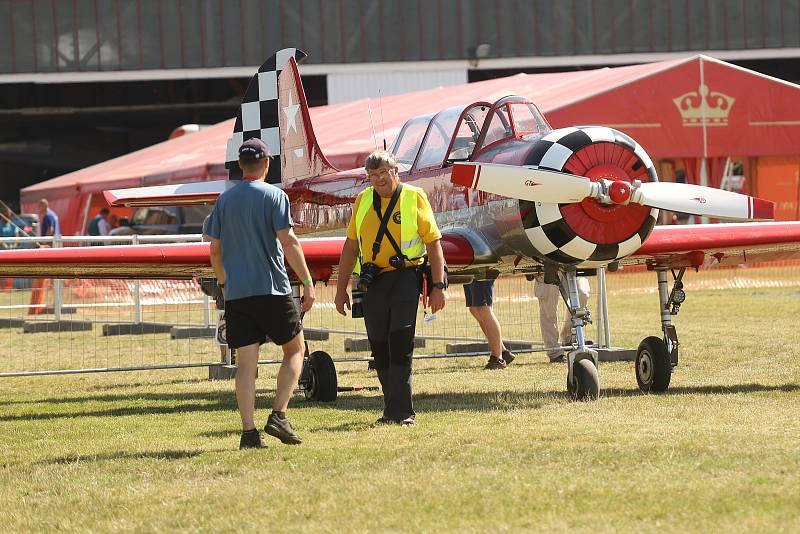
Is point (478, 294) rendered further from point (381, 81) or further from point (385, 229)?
point (381, 81)

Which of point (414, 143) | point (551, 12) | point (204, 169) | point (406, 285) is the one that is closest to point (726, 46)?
point (551, 12)

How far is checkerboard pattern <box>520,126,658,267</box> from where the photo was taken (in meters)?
9.18

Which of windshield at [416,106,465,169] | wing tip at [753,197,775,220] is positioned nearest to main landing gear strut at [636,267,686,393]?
wing tip at [753,197,775,220]

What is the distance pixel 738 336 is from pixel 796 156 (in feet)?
46.7

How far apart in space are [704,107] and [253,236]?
2056 centimetres

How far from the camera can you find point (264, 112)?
14281 mm

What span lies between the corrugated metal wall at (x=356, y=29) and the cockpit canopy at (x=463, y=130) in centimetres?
3126

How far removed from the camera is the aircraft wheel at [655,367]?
1016 cm

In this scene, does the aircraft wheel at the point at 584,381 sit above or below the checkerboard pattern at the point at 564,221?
below

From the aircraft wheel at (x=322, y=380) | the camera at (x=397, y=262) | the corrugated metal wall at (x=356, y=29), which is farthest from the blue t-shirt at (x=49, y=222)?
the camera at (x=397, y=262)

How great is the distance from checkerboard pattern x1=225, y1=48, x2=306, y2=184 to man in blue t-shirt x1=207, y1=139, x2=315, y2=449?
6.43 meters

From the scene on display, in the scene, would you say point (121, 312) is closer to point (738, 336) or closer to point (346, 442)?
point (738, 336)

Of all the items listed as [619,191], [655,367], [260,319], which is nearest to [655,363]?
[655,367]

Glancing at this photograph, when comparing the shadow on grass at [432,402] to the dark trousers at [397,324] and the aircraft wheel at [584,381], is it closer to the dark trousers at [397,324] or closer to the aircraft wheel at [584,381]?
the aircraft wheel at [584,381]
